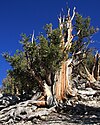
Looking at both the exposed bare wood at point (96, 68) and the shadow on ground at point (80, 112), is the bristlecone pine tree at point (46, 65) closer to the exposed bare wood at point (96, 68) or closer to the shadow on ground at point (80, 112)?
the shadow on ground at point (80, 112)

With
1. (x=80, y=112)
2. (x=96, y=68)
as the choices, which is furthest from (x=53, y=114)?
(x=96, y=68)

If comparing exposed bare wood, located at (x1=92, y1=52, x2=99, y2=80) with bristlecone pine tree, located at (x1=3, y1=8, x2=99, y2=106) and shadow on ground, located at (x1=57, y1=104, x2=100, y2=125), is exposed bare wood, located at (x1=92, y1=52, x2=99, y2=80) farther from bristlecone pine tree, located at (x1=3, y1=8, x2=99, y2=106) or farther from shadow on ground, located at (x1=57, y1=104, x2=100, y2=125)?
shadow on ground, located at (x1=57, y1=104, x2=100, y2=125)

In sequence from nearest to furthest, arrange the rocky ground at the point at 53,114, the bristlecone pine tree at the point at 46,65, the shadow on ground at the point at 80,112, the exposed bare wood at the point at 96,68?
the rocky ground at the point at 53,114, the shadow on ground at the point at 80,112, the bristlecone pine tree at the point at 46,65, the exposed bare wood at the point at 96,68

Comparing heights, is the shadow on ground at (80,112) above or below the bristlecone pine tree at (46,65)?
below

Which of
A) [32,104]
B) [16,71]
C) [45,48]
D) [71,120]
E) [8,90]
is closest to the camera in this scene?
[71,120]

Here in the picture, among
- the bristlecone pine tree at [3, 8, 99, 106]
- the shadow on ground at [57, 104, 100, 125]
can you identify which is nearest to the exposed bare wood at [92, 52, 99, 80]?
the bristlecone pine tree at [3, 8, 99, 106]

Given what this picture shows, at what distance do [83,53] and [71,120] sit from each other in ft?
29.9

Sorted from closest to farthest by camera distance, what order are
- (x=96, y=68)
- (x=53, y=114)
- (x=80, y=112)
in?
1. (x=53, y=114)
2. (x=80, y=112)
3. (x=96, y=68)

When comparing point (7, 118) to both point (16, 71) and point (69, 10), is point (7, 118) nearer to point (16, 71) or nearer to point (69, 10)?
point (16, 71)

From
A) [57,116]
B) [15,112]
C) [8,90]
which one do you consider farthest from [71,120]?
[8,90]

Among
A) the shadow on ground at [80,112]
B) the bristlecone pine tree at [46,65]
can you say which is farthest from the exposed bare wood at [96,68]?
the shadow on ground at [80,112]

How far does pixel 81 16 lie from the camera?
22.5 meters

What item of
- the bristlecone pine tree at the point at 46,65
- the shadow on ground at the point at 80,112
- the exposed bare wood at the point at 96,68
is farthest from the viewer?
the exposed bare wood at the point at 96,68

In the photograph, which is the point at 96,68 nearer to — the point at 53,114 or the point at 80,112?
the point at 80,112
